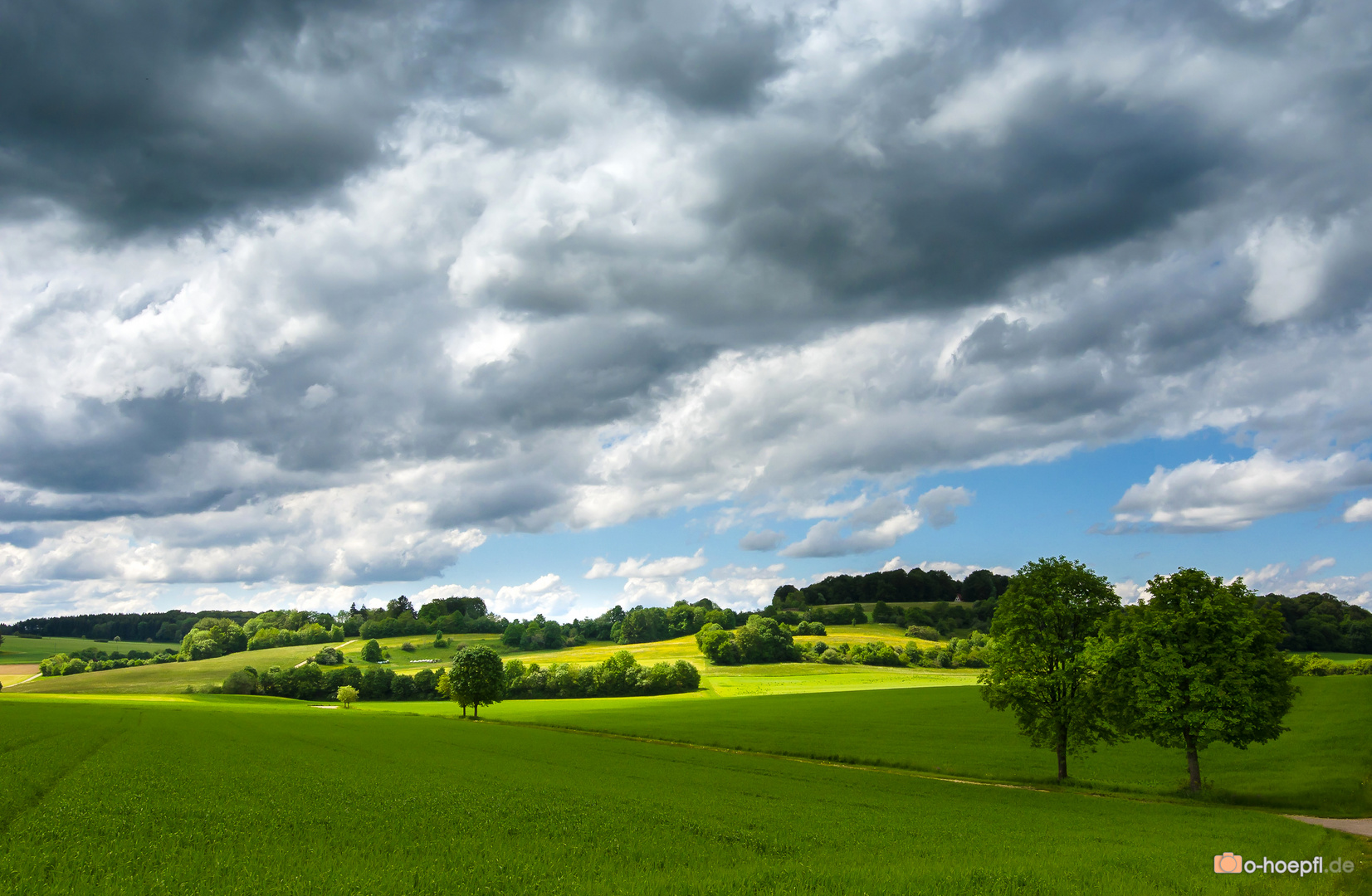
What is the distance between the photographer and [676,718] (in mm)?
77688

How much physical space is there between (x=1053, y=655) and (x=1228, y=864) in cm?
2288

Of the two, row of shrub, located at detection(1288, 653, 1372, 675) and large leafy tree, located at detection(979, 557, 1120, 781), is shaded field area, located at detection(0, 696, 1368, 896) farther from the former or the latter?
row of shrub, located at detection(1288, 653, 1372, 675)

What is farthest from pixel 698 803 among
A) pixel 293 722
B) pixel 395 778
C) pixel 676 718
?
pixel 293 722

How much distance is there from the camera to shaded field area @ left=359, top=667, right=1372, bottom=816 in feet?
126

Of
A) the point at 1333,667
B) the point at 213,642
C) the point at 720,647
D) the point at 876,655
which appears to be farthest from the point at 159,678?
the point at 1333,667

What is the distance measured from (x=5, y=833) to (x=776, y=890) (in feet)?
68.0

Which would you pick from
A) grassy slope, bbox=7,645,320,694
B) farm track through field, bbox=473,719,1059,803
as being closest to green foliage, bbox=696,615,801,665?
farm track through field, bbox=473,719,1059,803

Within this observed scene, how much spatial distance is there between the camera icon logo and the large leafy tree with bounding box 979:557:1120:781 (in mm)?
20915

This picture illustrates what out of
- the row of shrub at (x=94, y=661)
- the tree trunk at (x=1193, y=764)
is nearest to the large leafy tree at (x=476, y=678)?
the tree trunk at (x=1193, y=764)

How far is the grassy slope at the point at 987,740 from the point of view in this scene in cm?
3847

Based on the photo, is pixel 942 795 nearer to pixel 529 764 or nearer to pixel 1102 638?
pixel 1102 638

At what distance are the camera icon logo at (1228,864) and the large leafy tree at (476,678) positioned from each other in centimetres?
8524

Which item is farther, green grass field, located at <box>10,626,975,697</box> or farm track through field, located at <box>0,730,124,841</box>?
green grass field, located at <box>10,626,975,697</box>

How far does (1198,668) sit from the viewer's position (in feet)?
119
